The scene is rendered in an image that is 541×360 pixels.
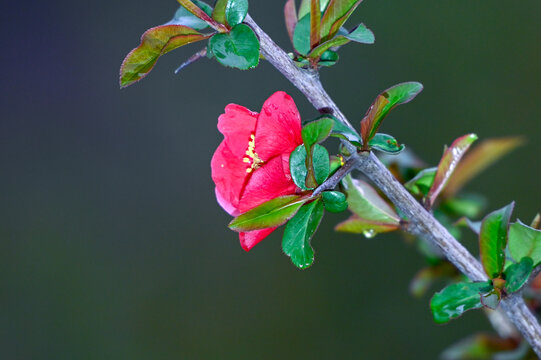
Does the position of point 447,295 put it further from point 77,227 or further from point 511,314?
point 77,227

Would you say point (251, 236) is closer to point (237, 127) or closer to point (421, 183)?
point (237, 127)

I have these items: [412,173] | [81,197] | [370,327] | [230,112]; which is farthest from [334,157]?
[81,197]

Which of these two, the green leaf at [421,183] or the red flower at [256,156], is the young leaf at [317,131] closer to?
the red flower at [256,156]

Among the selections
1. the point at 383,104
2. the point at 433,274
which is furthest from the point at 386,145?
the point at 433,274

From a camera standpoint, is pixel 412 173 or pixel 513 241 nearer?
pixel 513 241

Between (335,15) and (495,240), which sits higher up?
(335,15)

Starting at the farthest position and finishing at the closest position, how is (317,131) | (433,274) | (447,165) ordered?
(433,274)
(447,165)
(317,131)

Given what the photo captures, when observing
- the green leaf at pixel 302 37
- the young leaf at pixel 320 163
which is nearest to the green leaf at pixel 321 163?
the young leaf at pixel 320 163
